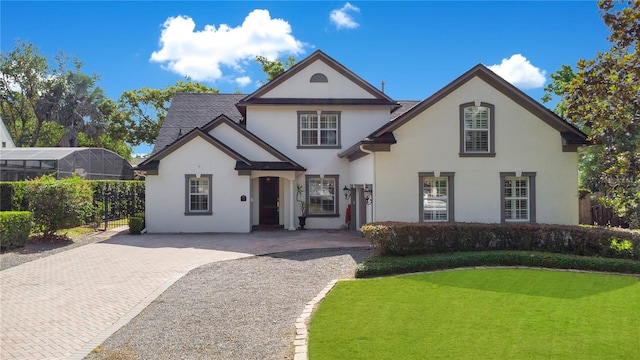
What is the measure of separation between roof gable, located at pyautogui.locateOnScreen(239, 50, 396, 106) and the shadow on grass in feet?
41.6

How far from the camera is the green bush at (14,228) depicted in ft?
46.1

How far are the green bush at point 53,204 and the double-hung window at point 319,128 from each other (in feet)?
33.4

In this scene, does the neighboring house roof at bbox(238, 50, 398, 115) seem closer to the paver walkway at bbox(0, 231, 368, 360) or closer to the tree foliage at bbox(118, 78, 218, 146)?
the paver walkway at bbox(0, 231, 368, 360)

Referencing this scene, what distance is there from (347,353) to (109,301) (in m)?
5.42

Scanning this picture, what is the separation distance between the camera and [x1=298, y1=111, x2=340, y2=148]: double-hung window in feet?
69.7

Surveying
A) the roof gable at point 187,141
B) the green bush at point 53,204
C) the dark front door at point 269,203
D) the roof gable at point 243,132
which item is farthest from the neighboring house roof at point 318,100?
the green bush at point 53,204

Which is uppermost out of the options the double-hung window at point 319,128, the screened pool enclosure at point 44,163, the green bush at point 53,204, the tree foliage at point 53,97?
the tree foliage at point 53,97

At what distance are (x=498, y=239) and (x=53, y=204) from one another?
15608 millimetres

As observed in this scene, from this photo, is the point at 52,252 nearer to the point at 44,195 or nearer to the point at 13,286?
the point at 44,195

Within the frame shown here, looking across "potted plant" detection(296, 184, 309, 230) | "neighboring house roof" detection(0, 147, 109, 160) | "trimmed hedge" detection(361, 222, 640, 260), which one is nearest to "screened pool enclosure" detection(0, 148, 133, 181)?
→ "neighboring house roof" detection(0, 147, 109, 160)

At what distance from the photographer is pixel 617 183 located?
11.5m

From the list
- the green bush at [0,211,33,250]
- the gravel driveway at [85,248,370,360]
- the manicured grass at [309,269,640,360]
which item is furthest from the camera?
the green bush at [0,211,33,250]

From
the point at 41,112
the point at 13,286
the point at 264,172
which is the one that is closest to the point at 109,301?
the point at 13,286

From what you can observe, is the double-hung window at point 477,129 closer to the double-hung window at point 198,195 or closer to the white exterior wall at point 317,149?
the white exterior wall at point 317,149
